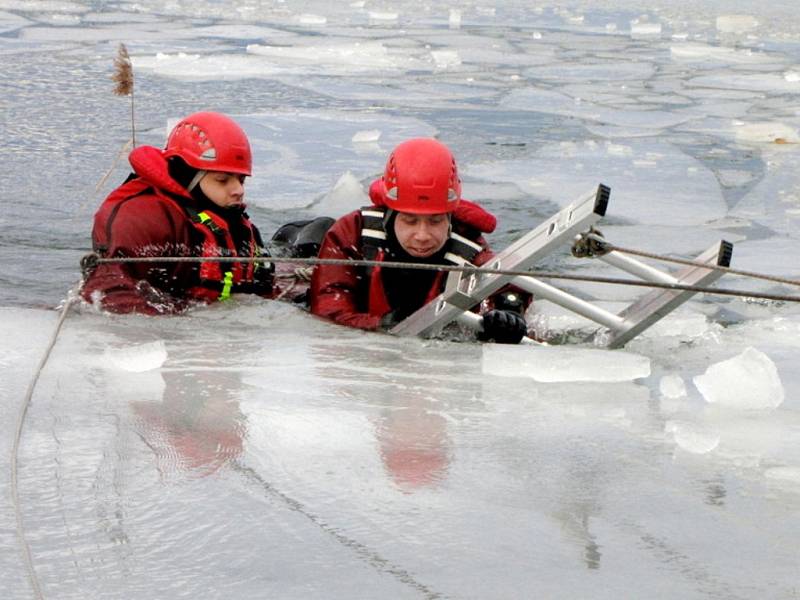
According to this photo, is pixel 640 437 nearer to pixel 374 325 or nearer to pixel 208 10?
pixel 374 325

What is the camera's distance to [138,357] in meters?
3.43

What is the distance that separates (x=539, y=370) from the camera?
3457 mm

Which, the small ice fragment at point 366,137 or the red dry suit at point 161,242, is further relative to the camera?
the small ice fragment at point 366,137

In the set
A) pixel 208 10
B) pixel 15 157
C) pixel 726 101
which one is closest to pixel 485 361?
pixel 15 157

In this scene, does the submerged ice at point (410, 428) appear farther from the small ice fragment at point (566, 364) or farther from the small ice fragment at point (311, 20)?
the small ice fragment at point (311, 20)

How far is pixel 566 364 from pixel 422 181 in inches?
41.1

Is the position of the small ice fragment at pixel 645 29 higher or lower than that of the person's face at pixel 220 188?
higher

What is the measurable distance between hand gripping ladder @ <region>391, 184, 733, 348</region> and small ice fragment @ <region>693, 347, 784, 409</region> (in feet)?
1.58

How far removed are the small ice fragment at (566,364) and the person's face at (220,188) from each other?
1499mm

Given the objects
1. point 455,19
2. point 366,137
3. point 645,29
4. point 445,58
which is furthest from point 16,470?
point 455,19

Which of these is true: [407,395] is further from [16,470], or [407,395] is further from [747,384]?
[16,470]

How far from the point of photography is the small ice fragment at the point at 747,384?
126 inches

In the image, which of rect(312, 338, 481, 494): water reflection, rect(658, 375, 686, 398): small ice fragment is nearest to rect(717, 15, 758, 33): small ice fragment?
rect(312, 338, 481, 494): water reflection

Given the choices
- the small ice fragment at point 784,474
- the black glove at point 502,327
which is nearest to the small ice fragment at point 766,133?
the black glove at point 502,327
